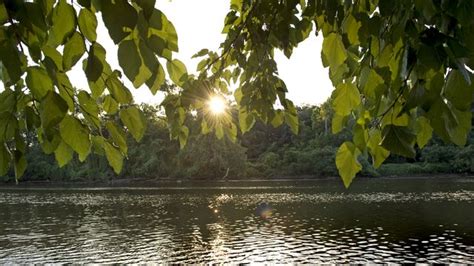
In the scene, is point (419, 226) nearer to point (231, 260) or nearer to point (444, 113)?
point (231, 260)

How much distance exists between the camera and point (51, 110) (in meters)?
1.07

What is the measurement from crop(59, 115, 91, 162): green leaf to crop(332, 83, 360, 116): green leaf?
0.92 m

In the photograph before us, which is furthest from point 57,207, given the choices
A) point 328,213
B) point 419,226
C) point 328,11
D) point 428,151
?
point 428,151

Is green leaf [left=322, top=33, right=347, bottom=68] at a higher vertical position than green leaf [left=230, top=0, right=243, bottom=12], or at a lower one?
lower

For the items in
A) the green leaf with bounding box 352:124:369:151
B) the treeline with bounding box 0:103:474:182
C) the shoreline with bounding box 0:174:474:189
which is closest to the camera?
the green leaf with bounding box 352:124:369:151

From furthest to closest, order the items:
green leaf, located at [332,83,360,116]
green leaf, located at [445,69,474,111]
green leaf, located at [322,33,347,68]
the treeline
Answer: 1. the treeline
2. green leaf, located at [322,33,347,68]
3. green leaf, located at [332,83,360,116]
4. green leaf, located at [445,69,474,111]

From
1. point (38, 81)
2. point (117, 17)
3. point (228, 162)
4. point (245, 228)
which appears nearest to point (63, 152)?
point (38, 81)

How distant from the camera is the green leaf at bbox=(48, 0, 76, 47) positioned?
1076 millimetres

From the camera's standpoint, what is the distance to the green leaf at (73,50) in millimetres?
1106

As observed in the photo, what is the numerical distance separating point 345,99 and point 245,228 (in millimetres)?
37280

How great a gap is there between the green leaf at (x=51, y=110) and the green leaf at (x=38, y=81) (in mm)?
58

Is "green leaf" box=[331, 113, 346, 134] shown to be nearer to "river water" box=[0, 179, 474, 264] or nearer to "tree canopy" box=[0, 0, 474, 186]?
"tree canopy" box=[0, 0, 474, 186]

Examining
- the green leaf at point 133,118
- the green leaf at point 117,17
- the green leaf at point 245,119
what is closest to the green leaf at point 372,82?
the green leaf at point 133,118

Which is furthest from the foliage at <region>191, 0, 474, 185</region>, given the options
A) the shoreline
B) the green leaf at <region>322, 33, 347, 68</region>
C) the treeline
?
the shoreline
